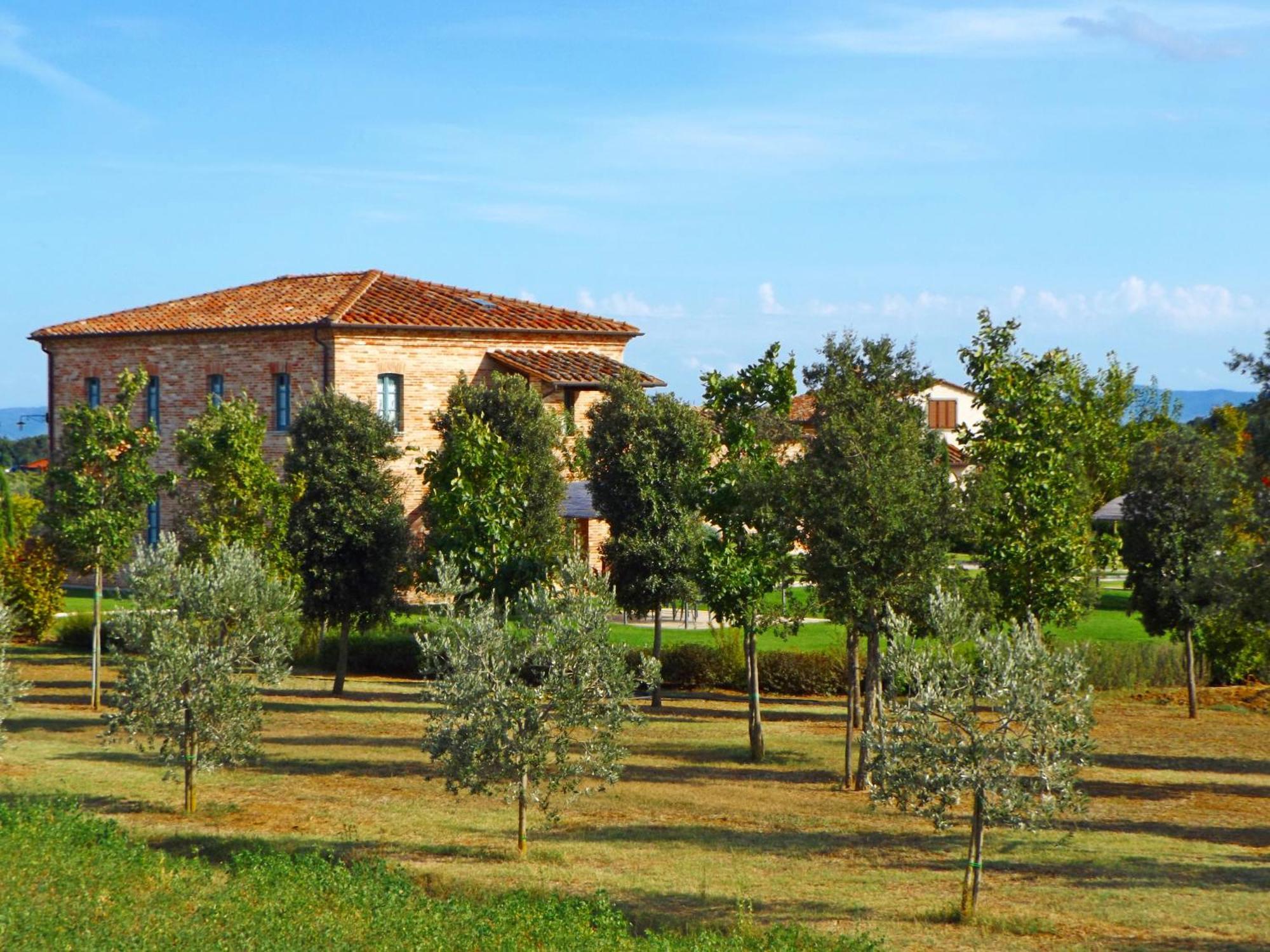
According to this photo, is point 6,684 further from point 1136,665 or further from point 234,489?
point 1136,665

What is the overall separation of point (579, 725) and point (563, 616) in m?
1.24

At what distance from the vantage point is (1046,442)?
2553 cm

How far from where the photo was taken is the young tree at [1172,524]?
27.8 meters

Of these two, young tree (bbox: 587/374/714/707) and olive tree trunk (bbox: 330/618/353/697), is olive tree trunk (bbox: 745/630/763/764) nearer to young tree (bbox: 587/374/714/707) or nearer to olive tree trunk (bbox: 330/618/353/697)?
young tree (bbox: 587/374/714/707)

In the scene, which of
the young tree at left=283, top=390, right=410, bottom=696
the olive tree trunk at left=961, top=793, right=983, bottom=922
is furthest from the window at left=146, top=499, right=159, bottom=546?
the olive tree trunk at left=961, top=793, right=983, bottom=922

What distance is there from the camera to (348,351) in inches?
1678

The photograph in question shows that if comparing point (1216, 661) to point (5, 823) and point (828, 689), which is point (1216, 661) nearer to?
point (828, 689)

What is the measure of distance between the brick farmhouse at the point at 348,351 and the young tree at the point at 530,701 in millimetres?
24995

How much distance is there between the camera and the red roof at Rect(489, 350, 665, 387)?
1734 inches

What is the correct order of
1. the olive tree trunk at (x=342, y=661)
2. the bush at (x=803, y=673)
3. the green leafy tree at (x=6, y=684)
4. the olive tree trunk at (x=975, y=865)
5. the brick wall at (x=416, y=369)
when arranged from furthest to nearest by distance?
the brick wall at (x=416, y=369) < the bush at (x=803, y=673) < the olive tree trunk at (x=342, y=661) < the green leafy tree at (x=6, y=684) < the olive tree trunk at (x=975, y=865)

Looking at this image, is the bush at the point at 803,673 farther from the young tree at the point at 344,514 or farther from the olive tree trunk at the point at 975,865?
the olive tree trunk at the point at 975,865

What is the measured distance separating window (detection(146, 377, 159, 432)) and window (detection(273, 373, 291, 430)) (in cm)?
571

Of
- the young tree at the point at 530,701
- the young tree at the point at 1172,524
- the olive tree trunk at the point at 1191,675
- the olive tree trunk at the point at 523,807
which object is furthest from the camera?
the young tree at the point at 1172,524

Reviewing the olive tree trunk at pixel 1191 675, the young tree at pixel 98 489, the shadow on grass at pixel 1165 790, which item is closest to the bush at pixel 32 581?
the young tree at pixel 98 489
